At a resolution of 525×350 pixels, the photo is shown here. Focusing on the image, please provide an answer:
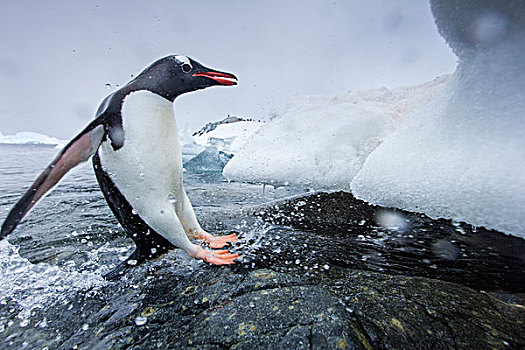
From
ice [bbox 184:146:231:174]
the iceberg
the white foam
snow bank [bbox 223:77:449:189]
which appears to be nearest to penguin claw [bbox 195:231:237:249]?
the white foam

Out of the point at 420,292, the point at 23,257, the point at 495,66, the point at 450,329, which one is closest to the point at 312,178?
the point at 495,66

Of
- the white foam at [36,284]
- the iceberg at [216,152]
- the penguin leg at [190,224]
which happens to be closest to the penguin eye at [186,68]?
the penguin leg at [190,224]

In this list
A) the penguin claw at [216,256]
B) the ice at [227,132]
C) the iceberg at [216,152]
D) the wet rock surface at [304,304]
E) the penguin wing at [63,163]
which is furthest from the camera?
the iceberg at [216,152]

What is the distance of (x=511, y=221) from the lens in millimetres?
963

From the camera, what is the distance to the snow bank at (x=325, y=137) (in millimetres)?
2488

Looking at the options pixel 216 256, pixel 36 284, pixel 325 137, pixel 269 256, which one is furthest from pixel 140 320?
pixel 325 137

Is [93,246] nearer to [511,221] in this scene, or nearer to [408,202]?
[408,202]

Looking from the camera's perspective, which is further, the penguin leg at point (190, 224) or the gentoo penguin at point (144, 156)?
the penguin leg at point (190, 224)

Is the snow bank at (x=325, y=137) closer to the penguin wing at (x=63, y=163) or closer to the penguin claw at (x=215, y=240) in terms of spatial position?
the penguin claw at (x=215, y=240)

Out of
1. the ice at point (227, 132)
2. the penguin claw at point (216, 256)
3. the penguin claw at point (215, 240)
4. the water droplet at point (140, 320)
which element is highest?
the ice at point (227, 132)

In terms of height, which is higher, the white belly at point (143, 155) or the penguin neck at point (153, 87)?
the penguin neck at point (153, 87)

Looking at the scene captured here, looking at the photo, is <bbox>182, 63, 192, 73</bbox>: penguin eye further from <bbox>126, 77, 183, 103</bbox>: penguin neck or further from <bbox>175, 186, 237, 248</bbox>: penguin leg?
<bbox>175, 186, 237, 248</bbox>: penguin leg

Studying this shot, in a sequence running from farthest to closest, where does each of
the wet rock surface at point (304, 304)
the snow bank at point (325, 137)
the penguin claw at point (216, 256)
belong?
1. the snow bank at point (325, 137)
2. the penguin claw at point (216, 256)
3. the wet rock surface at point (304, 304)

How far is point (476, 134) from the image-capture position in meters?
1.19
